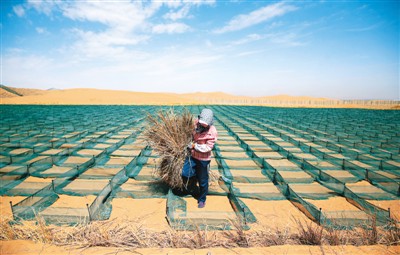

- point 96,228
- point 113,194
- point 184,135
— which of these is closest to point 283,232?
point 184,135

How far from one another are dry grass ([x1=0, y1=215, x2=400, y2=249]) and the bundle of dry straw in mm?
903

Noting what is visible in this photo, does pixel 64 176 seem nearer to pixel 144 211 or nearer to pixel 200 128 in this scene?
pixel 144 211

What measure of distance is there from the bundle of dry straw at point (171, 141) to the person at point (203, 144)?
7.3 inches

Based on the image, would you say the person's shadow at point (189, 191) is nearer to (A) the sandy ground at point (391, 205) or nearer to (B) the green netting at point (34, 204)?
(B) the green netting at point (34, 204)

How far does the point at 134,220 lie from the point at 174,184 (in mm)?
695

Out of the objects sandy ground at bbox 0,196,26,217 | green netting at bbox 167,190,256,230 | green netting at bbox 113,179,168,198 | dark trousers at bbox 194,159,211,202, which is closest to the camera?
green netting at bbox 167,190,256,230

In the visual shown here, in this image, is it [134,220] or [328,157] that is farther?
[328,157]

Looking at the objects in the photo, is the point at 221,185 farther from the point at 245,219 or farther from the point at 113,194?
the point at 113,194

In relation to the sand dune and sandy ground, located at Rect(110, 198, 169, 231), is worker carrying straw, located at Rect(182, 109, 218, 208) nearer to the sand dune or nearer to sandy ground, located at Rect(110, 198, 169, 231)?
sandy ground, located at Rect(110, 198, 169, 231)

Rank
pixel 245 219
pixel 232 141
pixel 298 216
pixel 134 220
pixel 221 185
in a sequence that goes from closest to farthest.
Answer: pixel 245 219 < pixel 134 220 < pixel 298 216 < pixel 221 185 < pixel 232 141

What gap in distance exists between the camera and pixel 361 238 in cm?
197

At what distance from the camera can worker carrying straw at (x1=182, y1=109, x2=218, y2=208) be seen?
2438mm

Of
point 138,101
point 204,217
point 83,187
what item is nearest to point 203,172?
point 204,217

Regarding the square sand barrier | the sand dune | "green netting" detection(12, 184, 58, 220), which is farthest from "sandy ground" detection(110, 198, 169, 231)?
the sand dune
